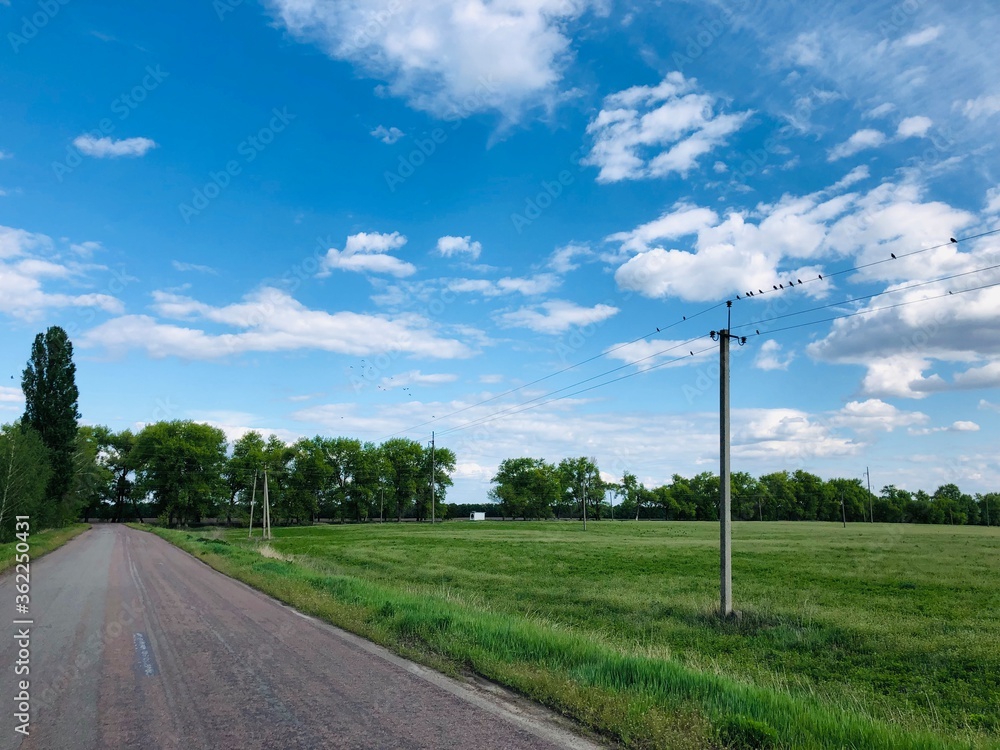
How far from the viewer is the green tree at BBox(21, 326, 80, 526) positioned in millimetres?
65750

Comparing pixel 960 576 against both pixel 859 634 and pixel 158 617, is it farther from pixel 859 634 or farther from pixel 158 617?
pixel 158 617

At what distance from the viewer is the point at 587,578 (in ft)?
95.6

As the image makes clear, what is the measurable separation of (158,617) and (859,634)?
17.8 metres

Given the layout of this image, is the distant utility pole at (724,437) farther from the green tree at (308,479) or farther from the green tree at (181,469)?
the green tree at (308,479)

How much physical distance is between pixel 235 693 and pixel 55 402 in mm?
73962

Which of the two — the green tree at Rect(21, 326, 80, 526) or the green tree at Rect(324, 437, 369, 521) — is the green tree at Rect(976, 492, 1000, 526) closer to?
the green tree at Rect(324, 437, 369, 521)

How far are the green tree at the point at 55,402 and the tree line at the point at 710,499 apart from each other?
102 m

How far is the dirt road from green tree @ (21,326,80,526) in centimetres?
6426

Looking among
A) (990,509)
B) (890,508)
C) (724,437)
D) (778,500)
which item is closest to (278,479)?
(724,437)

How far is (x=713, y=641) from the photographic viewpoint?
16.1 m

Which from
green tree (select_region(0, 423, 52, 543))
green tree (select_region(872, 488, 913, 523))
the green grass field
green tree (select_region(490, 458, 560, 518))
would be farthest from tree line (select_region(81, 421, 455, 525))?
green tree (select_region(872, 488, 913, 523))

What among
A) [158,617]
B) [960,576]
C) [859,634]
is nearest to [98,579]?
[158,617]

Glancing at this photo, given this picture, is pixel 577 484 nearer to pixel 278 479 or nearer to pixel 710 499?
pixel 710 499

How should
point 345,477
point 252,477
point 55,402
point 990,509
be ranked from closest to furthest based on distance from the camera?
point 55,402, point 252,477, point 345,477, point 990,509
